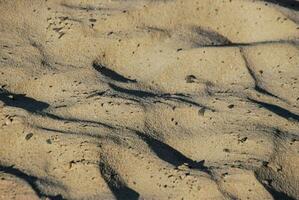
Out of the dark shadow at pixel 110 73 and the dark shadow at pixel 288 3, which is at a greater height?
the dark shadow at pixel 288 3

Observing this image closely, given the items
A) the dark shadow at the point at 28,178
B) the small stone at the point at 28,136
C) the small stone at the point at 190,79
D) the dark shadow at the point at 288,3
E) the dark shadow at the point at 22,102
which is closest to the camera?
the dark shadow at the point at 28,178

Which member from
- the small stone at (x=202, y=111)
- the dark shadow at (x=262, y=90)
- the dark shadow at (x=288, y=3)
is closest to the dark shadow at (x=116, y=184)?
the small stone at (x=202, y=111)

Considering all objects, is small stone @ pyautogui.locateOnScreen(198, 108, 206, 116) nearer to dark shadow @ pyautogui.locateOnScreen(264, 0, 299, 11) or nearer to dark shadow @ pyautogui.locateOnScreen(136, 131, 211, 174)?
dark shadow @ pyautogui.locateOnScreen(136, 131, 211, 174)

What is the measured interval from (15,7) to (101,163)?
1129mm

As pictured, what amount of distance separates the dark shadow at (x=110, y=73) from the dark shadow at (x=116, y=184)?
50 cm

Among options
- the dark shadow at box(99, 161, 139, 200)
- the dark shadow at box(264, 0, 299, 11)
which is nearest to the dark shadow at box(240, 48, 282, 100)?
the dark shadow at box(264, 0, 299, 11)

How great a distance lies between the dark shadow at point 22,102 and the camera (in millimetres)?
2146

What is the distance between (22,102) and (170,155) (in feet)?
2.32

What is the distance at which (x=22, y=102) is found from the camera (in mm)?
2180

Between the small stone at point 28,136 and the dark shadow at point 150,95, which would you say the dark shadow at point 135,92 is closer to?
the dark shadow at point 150,95

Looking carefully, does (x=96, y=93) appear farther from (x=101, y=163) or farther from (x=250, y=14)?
(x=250, y=14)

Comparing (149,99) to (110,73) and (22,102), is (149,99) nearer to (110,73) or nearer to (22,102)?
(110,73)

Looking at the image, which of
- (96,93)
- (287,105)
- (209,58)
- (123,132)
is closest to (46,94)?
(96,93)

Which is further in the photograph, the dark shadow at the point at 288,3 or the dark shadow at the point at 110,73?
the dark shadow at the point at 288,3
